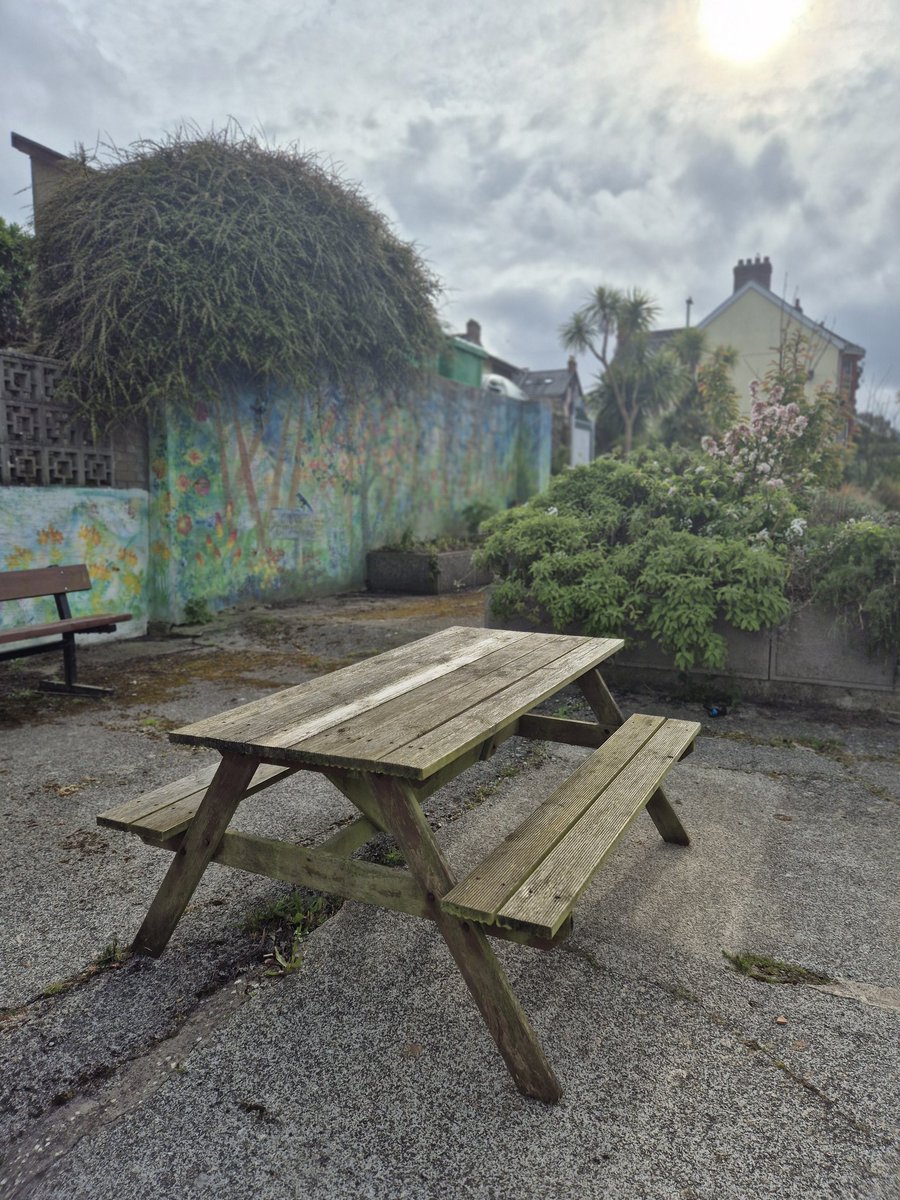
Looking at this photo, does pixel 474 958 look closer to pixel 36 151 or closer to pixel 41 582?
pixel 41 582

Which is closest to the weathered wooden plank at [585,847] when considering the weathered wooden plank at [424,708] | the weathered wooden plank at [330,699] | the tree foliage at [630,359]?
the weathered wooden plank at [424,708]

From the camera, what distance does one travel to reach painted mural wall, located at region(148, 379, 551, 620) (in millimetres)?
7422

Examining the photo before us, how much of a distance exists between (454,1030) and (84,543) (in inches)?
228

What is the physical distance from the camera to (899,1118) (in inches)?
64.7

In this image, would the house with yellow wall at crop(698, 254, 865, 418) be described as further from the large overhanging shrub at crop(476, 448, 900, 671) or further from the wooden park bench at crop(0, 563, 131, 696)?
the wooden park bench at crop(0, 563, 131, 696)

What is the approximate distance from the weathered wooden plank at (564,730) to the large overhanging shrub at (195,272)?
5.15 metres

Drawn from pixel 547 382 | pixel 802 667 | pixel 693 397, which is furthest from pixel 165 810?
pixel 547 382

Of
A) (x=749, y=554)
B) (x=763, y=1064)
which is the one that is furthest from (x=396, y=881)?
(x=749, y=554)

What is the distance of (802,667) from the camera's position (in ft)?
15.4

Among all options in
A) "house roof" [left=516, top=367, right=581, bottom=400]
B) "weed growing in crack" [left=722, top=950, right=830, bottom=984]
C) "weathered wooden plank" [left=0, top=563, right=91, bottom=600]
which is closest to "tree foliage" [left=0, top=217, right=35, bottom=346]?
"weathered wooden plank" [left=0, top=563, right=91, bottom=600]

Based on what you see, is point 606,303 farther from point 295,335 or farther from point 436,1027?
point 436,1027

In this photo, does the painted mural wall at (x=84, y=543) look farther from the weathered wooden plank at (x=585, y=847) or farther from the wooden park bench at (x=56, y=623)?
the weathered wooden plank at (x=585, y=847)

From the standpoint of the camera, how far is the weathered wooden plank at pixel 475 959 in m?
1.69

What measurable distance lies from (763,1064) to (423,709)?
1.19 meters
